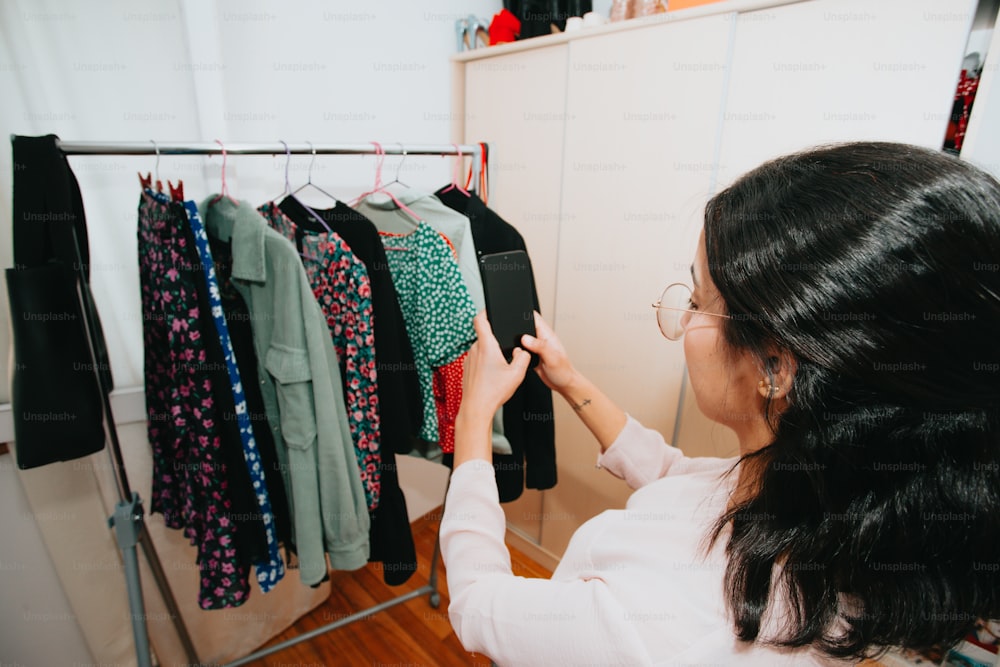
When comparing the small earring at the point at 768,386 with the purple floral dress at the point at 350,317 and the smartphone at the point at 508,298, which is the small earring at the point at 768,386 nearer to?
the smartphone at the point at 508,298

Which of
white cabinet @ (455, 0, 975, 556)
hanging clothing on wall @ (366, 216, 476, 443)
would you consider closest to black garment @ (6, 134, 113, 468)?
hanging clothing on wall @ (366, 216, 476, 443)

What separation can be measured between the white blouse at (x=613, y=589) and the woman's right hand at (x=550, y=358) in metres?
0.28

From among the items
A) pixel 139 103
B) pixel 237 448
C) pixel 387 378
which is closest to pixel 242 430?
pixel 237 448

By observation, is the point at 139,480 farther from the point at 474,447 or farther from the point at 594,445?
the point at 594,445

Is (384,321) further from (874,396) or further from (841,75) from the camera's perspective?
(841,75)

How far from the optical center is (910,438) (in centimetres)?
51

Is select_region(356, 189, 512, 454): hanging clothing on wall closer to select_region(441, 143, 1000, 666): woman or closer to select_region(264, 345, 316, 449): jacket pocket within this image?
select_region(264, 345, 316, 449): jacket pocket

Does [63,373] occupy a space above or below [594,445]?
above

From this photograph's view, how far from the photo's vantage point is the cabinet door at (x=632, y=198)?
1243 mm

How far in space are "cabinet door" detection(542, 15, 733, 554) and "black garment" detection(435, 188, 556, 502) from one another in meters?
Answer: 0.41

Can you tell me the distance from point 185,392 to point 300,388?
0.20 metres

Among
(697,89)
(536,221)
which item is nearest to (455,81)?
(536,221)

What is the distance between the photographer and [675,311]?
2.43 feet

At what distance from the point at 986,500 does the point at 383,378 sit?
2.95 ft
